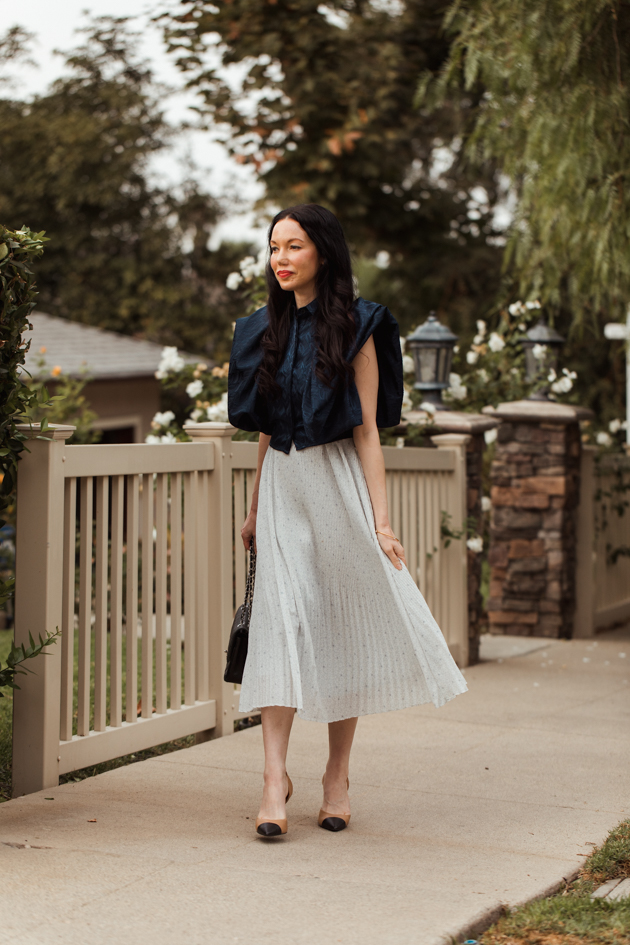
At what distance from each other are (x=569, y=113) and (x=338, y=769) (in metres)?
4.56

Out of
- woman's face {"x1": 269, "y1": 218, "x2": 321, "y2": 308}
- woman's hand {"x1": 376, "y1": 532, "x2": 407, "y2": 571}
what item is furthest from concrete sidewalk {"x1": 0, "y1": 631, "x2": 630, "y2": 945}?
woman's face {"x1": 269, "y1": 218, "x2": 321, "y2": 308}

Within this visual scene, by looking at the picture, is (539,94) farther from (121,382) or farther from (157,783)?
(121,382)

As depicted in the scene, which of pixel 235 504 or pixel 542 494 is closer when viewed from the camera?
pixel 235 504

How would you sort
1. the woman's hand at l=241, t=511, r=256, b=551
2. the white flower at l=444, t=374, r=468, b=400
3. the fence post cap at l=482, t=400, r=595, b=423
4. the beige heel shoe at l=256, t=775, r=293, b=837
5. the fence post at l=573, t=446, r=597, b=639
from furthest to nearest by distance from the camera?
the fence post at l=573, t=446, r=597, b=639
the fence post cap at l=482, t=400, r=595, b=423
the white flower at l=444, t=374, r=468, b=400
the woman's hand at l=241, t=511, r=256, b=551
the beige heel shoe at l=256, t=775, r=293, b=837

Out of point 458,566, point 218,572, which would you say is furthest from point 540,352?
point 218,572

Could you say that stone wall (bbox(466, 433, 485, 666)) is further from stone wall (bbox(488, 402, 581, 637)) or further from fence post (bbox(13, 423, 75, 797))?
fence post (bbox(13, 423, 75, 797))

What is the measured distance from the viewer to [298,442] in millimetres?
3355

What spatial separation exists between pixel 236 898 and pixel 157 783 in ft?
3.77

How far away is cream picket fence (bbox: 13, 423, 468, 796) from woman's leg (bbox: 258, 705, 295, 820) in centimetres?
73

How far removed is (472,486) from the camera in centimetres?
689

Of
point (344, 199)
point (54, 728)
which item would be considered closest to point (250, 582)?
point (54, 728)

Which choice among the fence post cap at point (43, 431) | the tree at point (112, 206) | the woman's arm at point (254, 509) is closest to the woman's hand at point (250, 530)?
the woman's arm at point (254, 509)

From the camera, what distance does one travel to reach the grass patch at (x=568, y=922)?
255cm

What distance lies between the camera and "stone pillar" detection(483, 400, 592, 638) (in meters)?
7.70
